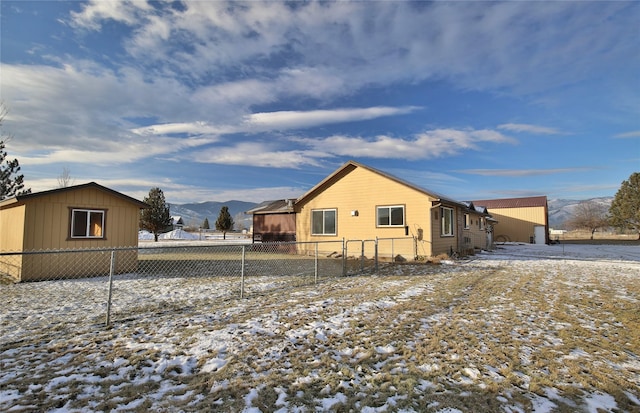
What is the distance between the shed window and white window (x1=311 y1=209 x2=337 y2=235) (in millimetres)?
9936

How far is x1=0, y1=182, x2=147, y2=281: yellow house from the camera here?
9680mm

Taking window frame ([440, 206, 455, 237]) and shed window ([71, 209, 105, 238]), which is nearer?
shed window ([71, 209, 105, 238])

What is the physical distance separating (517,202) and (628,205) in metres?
13.3

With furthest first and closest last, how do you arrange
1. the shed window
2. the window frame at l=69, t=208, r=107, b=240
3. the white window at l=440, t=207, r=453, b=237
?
the white window at l=440, t=207, r=453, b=237, the shed window, the window frame at l=69, t=208, r=107, b=240

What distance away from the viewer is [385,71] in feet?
47.9

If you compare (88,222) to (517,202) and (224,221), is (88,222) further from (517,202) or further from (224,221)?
(517,202)

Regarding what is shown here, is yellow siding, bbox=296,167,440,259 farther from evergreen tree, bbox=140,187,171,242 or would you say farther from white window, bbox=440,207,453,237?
evergreen tree, bbox=140,187,171,242

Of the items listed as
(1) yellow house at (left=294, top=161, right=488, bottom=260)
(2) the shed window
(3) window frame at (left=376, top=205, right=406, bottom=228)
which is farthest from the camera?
(3) window frame at (left=376, top=205, right=406, bottom=228)

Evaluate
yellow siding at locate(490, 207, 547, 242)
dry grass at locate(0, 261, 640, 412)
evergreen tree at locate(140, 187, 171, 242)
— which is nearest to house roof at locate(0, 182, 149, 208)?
dry grass at locate(0, 261, 640, 412)

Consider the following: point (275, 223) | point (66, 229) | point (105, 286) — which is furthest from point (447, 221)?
point (66, 229)

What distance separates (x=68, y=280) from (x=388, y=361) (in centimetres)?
1049

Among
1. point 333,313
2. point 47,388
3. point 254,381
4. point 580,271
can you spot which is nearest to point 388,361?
point 254,381

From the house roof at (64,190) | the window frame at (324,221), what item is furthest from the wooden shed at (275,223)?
the house roof at (64,190)

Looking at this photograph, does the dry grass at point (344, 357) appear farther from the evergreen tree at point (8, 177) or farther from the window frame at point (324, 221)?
the evergreen tree at point (8, 177)
